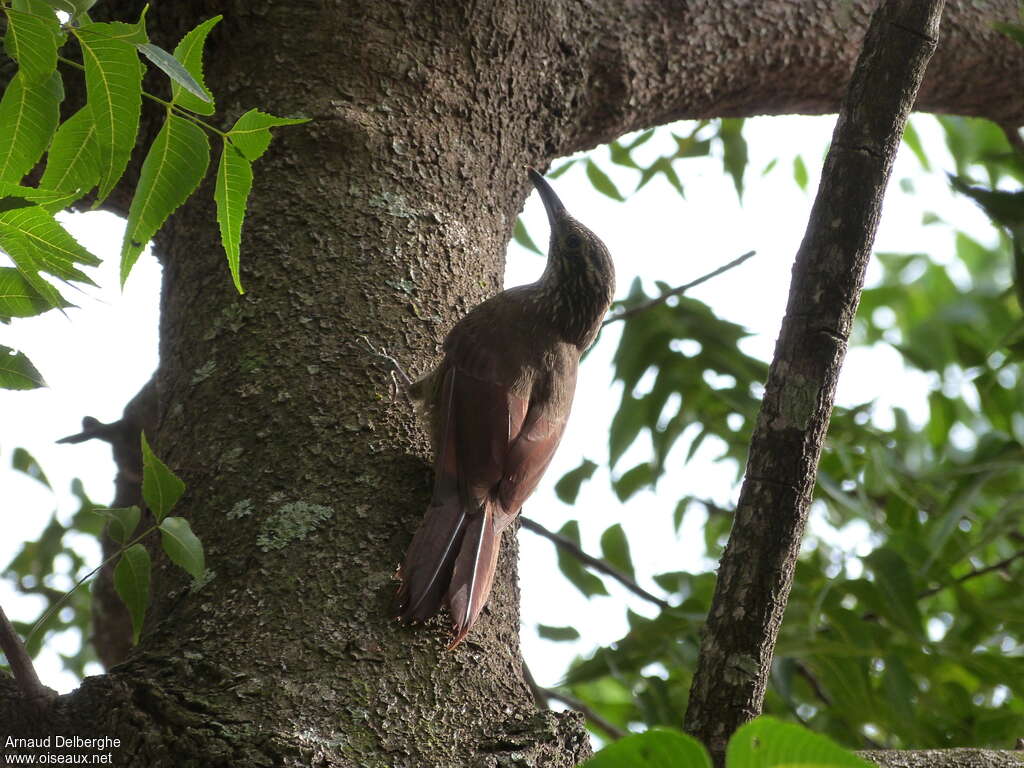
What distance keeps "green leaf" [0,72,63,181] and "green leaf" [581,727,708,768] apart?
1327mm

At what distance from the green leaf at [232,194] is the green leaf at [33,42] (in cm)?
31

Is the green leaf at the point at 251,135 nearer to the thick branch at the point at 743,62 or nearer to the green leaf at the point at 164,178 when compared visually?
the green leaf at the point at 164,178

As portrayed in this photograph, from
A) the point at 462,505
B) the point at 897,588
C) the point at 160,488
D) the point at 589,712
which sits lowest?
the point at 160,488

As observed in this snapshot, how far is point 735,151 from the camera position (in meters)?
4.21

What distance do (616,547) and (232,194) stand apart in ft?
6.63

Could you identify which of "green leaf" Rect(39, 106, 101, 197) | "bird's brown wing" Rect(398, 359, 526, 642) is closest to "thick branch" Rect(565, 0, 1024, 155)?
"bird's brown wing" Rect(398, 359, 526, 642)

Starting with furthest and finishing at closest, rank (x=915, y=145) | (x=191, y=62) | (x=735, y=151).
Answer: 1. (x=915, y=145)
2. (x=735, y=151)
3. (x=191, y=62)

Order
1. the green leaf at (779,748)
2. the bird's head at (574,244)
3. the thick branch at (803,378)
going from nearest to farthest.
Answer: the green leaf at (779,748), the thick branch at (803,378), the bird's head at (574,244)

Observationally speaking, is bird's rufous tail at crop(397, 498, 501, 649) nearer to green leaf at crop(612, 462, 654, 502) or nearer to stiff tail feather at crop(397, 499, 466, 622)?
stiff tail feather at crop(397, 499, 466, 622)

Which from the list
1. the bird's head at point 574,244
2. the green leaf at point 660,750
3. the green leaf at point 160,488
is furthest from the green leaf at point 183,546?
the bird's head at point 574,244

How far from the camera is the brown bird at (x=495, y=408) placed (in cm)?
216

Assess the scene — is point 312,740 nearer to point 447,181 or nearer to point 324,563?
point 324,563

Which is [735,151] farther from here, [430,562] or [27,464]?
[27,464]

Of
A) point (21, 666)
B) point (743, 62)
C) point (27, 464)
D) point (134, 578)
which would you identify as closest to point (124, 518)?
point (134, 578)
